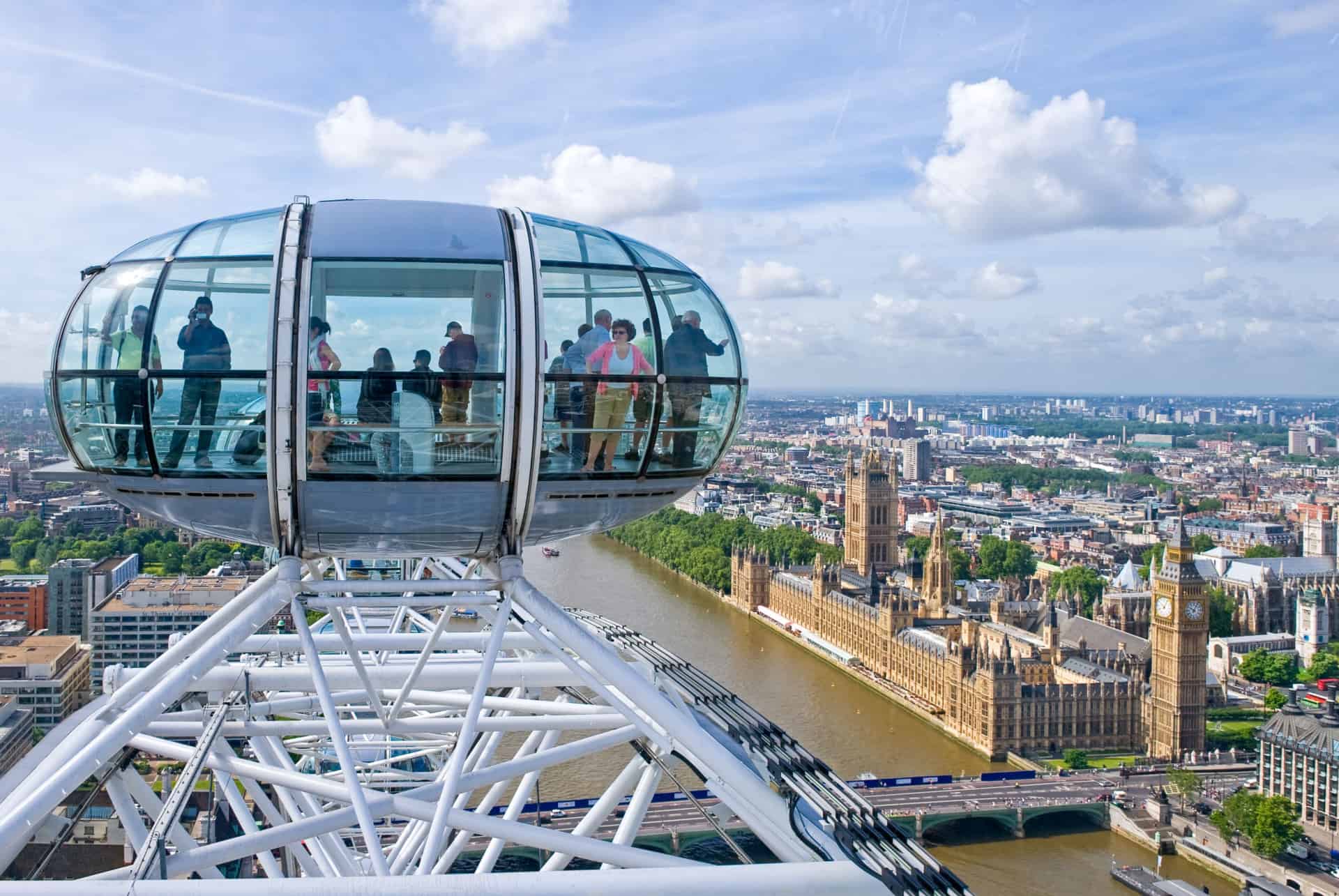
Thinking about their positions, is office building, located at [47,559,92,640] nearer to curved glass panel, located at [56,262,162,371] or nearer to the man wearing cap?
curved glass panel, located at [56,262,162,371]

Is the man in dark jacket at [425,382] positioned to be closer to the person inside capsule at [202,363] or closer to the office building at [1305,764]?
the person inside capsule at [202,363]

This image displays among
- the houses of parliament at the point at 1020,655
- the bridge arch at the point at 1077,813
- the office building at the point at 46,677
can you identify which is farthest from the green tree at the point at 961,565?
the office building at the point at 46,677

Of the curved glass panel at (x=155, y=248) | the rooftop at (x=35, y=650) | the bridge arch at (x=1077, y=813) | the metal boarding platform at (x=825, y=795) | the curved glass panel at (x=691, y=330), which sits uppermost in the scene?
the curved glass panel at (x=155, y=248)

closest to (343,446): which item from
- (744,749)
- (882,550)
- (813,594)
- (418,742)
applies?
(744,749)

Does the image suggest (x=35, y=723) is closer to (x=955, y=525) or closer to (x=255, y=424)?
(x=255, y=424)

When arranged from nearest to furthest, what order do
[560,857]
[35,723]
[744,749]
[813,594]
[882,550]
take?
[744,749]
[560,857]
[35,723]
[813,594]
[882,550]

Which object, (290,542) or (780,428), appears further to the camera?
(780,428)

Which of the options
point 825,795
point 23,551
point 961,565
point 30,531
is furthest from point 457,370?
point 30,531
